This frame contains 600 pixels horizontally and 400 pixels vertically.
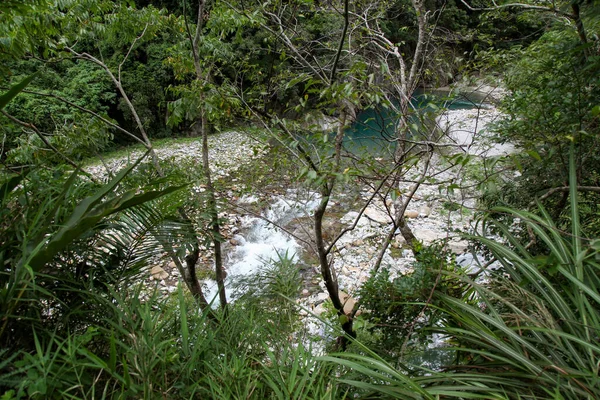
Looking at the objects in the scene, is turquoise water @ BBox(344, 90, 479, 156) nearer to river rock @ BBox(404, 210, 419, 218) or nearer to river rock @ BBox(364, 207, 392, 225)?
river rock @ BBox(364, 207, 392, 225)

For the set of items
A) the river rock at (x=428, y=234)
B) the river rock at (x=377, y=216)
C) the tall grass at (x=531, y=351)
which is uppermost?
the river rock at (x=377, y=216)

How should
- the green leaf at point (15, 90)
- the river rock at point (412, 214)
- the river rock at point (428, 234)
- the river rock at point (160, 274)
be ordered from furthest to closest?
the river rock at point (412, 214) → the river rock at point (428, 234) → the river rock at point (160, 274) → the green leaf at point (15, 90)

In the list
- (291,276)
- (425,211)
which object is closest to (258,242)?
(425,211)

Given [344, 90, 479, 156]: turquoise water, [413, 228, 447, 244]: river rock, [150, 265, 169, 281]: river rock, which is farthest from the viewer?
[413, 228, 447, 244]: river rock

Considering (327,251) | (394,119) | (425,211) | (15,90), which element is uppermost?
(425,211)

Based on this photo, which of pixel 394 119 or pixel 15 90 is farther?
pixel 394 119

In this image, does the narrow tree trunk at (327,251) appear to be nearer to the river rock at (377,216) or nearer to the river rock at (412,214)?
the river rock at (377,216)

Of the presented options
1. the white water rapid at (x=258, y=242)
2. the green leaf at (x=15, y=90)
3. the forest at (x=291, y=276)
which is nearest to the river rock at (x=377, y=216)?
the white water rapid at (x=258, y=242)

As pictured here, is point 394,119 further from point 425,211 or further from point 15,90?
point 425,211

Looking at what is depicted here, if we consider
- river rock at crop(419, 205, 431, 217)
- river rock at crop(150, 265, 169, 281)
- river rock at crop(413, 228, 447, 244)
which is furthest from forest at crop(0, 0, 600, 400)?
river rock at crop(419, 205, 431, 217)

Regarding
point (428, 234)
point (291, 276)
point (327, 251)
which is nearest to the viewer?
point (327, 251)

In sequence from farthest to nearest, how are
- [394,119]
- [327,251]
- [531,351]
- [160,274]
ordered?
[160,274], [394,119], [327,251], [531,351]

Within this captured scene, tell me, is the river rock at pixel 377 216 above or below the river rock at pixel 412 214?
below

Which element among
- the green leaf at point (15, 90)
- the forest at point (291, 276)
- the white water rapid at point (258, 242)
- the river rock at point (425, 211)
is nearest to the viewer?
the green leaf at point (15, 90)
